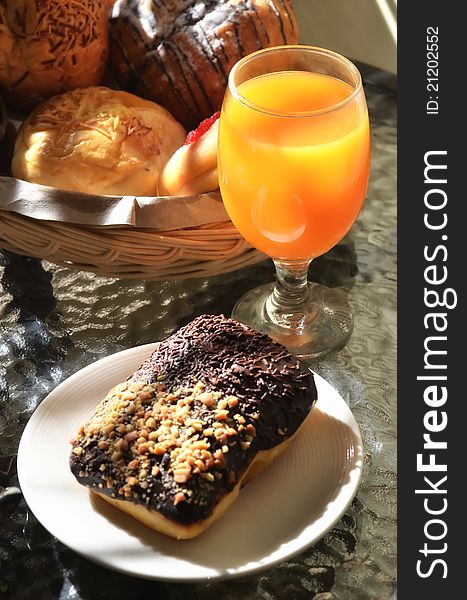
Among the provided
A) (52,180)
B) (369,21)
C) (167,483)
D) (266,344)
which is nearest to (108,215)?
(52,180)

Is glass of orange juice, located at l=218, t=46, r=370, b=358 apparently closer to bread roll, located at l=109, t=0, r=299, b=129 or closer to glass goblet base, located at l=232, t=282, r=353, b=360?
glass goblet base, located at l=232, t=282, r=353, b=360

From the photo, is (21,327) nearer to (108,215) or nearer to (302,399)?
(108,215)

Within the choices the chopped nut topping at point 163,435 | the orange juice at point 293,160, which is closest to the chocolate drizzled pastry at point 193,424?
the chopped nut topping at point 163,435

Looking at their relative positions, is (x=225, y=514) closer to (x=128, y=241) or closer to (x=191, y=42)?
(x=128, y=241)

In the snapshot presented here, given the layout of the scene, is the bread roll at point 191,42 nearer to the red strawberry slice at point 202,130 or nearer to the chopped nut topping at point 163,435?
the red strawberry slice at point 202,130

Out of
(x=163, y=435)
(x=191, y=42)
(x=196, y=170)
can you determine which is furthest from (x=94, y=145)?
(x=163, y=435)
